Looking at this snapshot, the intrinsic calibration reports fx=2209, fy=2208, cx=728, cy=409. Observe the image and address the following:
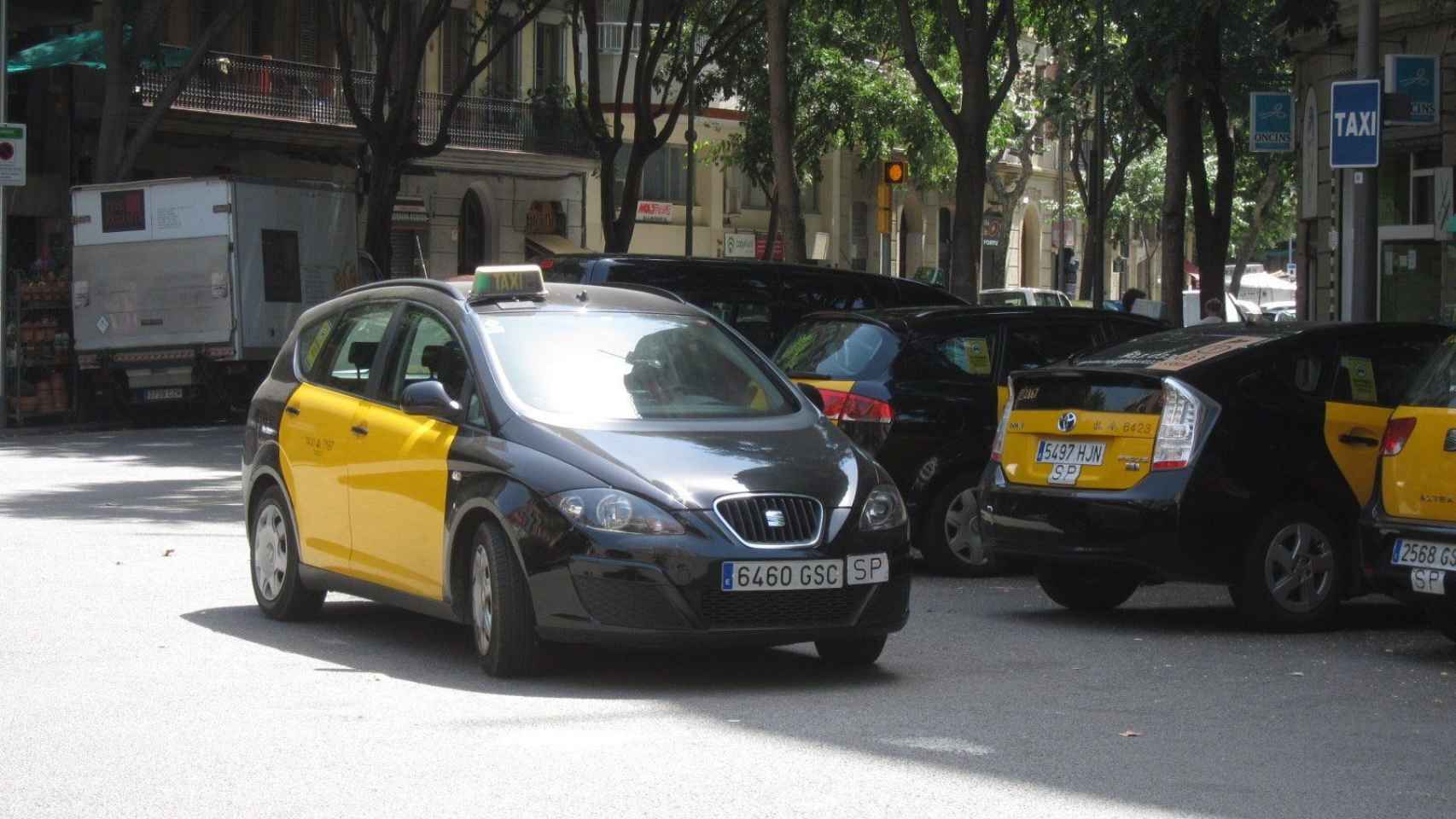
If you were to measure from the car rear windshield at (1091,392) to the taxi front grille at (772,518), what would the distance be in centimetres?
262

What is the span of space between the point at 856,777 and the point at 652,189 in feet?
A: 156

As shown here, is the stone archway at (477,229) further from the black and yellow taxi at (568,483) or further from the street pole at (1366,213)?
the black and yellow taxi at (568,483)

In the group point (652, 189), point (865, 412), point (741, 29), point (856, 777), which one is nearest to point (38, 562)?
point (865, 412)

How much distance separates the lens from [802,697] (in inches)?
322

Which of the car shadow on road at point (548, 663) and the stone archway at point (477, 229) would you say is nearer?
the car shadow on road at point (548, 663)

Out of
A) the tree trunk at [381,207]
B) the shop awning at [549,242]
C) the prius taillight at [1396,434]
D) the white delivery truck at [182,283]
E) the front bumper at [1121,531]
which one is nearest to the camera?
the prius taillight at [1396,434]

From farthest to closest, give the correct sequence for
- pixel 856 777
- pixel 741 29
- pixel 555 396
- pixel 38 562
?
pixel 741 29, pixel 38 562, pixel 555 396, pixel 856 777

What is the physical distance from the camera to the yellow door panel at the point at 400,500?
8.79 metres

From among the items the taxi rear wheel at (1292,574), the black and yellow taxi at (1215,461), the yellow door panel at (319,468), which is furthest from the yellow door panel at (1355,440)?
the yellow door panel at (319,468)

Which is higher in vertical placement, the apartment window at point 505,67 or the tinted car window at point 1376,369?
the apartment window at point 505,67

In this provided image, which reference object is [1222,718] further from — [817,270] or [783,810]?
[817,270]

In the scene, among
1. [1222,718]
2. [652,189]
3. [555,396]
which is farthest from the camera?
[652,189]

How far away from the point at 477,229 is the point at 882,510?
131 feet

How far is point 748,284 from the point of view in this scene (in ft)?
53.6
